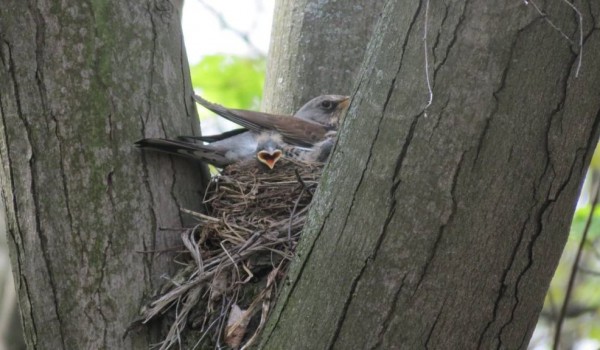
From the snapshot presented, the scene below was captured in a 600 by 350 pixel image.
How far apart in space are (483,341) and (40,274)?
1682 mm

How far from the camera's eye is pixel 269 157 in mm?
4645

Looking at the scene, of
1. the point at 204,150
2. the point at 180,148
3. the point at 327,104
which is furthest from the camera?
the point at 327,104

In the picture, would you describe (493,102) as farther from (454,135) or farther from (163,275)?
(163,275)

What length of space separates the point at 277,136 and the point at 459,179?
269 centimetres

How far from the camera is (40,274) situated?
3.03m

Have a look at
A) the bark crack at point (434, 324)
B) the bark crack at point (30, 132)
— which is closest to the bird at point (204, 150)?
the bark crack at point (30, 132)

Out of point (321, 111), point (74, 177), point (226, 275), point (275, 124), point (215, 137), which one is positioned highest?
point (321, 111)

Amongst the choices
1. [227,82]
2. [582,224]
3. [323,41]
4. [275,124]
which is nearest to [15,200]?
[275,124]

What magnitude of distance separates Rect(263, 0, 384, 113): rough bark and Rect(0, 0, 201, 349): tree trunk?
1675mm

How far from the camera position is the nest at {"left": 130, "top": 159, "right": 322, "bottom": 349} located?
293cm

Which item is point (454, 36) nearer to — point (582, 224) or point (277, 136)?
point (277, 136)

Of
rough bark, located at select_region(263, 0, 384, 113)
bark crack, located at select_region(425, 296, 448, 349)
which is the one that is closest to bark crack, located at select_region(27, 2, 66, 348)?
bark crack, located at select_region(425, 296, 448, 349)

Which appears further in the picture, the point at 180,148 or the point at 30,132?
the point at 180,148

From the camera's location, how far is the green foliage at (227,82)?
24.8 ft
